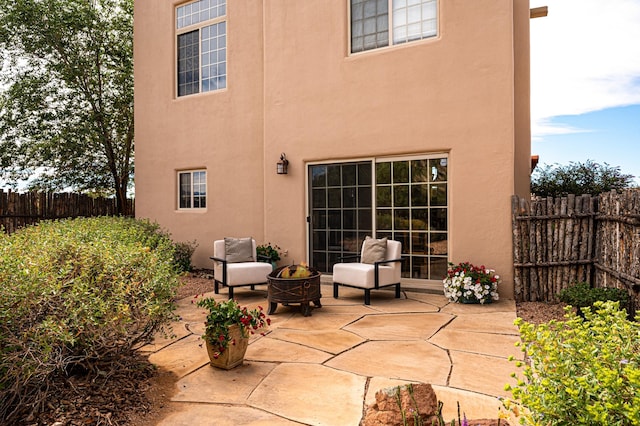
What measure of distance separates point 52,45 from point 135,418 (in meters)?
13.7

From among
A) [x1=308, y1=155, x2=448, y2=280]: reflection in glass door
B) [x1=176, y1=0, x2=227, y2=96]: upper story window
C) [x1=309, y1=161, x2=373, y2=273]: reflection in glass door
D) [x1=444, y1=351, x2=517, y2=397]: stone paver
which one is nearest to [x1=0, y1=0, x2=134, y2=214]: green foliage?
[x1=176, y1=0, x2=227, y2=96]: upper story window

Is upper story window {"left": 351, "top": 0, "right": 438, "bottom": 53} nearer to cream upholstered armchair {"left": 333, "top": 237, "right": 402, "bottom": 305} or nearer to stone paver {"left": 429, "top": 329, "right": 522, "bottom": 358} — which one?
cream upholstered armchair {"left": 333, "top": 237, "right": 402, "bottom": 305}

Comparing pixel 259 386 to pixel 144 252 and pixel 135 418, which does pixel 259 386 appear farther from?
pixel 144 252

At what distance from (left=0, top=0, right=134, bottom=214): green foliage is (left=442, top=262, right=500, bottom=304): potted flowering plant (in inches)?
476

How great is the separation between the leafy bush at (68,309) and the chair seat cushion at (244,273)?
2.57 metres

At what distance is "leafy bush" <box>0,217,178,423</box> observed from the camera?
2.38 metres

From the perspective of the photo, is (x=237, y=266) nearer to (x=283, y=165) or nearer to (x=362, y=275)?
(x=362, y=275)

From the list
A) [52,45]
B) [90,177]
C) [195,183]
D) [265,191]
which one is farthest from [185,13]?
[90,177]

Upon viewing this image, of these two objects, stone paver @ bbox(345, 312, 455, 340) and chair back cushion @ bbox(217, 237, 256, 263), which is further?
chair back cushion @ bbox(217, 237, 256, 263)

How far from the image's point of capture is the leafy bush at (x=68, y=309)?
7.82ft

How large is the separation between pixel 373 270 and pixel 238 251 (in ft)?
7.56

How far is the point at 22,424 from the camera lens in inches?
96.8

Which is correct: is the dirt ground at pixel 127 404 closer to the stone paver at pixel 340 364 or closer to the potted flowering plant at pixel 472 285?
the stone paver at pixel 340 364

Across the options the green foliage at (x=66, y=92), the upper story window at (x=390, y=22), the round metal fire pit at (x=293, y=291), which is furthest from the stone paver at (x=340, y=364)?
the green foliage at (x=66, y=92)
